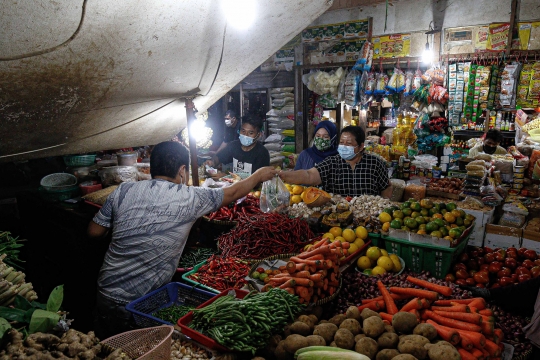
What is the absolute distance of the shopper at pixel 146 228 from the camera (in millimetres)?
2652

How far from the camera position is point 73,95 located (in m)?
2.86

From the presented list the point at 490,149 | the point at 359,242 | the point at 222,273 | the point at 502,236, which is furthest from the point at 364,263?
the point at 490,149

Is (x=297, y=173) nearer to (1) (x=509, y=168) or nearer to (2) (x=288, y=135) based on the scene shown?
(1) (x=509, y=168)

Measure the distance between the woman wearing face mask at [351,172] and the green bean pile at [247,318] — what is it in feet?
7.60

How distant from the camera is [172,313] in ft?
8.00

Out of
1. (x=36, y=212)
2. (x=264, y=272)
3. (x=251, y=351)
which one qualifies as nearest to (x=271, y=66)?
(x=36, y=212)

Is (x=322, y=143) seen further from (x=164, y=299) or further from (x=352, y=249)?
(x=164, y=299)

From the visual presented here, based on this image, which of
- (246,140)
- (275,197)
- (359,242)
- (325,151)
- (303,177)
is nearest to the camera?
(359,242)

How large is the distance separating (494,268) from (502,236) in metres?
0.75

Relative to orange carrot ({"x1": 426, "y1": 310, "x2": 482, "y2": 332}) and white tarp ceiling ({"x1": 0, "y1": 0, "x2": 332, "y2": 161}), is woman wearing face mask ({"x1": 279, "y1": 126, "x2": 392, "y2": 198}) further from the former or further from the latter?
orange carrot ({"x1": 426, "y1": 310, "x2": 482, "y2": 332})

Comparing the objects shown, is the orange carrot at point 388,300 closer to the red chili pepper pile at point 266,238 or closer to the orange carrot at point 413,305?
the orange carrot at point 413,305

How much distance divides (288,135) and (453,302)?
21.2 ft

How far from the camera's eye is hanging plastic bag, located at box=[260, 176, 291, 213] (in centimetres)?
374

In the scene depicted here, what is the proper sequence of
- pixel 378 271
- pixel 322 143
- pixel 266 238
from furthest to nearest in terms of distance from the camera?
1. pixel 322 143
2. pixel 266 238
3. pixel 378 271
